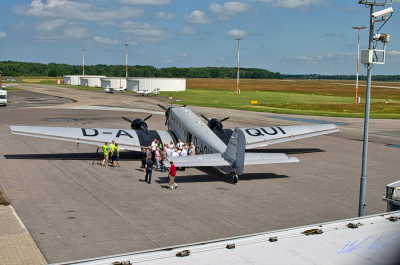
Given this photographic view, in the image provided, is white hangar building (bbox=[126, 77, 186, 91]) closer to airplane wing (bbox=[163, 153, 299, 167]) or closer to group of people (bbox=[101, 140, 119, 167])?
group of people (bbox=[101, 140, 119, 167])

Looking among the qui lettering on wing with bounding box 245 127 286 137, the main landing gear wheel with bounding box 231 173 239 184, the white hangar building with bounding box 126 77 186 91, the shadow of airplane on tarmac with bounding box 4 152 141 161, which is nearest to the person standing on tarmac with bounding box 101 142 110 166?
the shadow of airplane on tarmac with bounding box 4 152 141 161

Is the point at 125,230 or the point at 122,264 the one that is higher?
the point at 122,264

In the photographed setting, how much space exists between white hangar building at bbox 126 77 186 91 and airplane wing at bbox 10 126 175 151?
7573 cm

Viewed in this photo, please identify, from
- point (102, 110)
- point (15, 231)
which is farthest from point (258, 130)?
point (102, 110)

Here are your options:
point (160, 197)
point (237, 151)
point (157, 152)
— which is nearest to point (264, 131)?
point (157, 152)

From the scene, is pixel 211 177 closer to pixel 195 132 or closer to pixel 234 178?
pixel 234 178

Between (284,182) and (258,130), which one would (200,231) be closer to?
(284,182)

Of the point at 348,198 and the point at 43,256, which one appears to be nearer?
the point at 43,256

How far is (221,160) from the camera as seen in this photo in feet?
66.7

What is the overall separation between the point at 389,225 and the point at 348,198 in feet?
30.2

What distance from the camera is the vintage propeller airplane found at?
19.9m

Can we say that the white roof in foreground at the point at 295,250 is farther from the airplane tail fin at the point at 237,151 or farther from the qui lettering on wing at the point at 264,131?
the qui lettering on wing at the point at 264,131

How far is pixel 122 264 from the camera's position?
7312 millimetres

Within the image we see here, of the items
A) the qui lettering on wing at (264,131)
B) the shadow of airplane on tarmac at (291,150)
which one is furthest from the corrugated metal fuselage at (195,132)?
the shadow of airplane on tarmac at (291,150)
